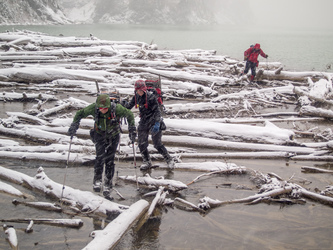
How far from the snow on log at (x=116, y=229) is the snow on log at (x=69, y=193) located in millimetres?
278

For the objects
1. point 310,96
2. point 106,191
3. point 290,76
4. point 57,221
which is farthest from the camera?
point 290,76

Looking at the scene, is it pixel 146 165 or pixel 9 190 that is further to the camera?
pixel 146 165

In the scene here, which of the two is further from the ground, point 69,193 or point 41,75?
point 41,75

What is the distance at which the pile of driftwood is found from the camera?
4.77m

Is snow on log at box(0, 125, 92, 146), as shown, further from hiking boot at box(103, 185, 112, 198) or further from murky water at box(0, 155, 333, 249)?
hiking boot at box(103, 185, 112, 198)

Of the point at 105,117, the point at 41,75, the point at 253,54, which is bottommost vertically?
the point at 105,117

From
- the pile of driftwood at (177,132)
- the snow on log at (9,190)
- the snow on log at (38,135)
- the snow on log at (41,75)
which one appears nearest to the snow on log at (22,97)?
the pile of driftwood at (177,132)

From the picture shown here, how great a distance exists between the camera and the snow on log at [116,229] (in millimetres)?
3523

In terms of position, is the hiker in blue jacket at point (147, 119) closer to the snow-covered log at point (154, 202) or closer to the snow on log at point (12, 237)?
the snow-covered log at point (154, 202)

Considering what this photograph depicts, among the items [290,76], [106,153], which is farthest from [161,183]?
[290,76]

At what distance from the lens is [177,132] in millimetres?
8102

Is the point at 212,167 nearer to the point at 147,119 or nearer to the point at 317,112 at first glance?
the point at 147,119

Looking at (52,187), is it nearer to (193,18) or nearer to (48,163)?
(48,163)

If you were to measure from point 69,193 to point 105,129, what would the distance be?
1289 mm
